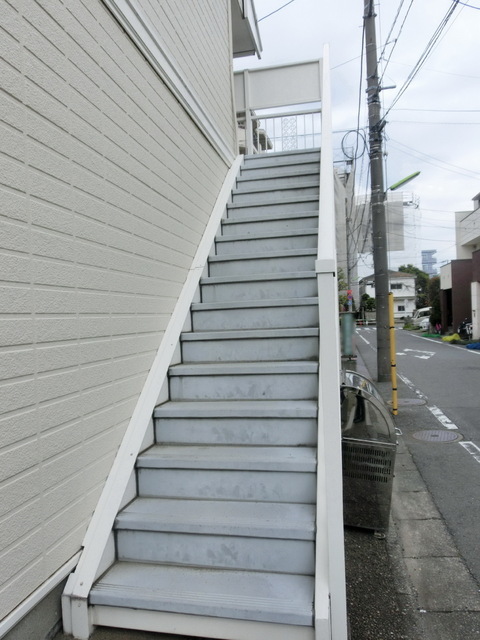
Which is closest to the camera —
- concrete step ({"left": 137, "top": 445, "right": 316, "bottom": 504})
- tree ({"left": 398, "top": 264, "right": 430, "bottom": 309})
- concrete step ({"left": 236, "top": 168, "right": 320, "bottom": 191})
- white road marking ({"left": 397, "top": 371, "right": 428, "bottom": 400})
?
concrete step ({"left": 137, "top": 445, "right": 316, "bottom": 504})

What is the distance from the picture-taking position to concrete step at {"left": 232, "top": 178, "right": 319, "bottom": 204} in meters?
4.85

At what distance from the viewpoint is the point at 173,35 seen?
3.64 meters

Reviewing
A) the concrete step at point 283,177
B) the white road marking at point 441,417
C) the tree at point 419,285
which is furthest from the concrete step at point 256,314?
the tree at point 419,285

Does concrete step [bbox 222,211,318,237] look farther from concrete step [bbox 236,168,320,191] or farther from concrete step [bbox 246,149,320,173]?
concrete step [bbox 246,149,320,173]

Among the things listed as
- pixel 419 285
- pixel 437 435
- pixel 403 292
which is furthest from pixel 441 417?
pixel 419 285

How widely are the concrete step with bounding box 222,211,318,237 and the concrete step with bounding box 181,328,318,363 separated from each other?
53.7 inches

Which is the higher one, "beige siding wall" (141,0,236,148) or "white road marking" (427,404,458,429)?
"beige siding wall" (141,0,236,148)

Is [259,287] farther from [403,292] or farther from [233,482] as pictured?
[403,292]

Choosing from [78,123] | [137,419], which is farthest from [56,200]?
[137,419]

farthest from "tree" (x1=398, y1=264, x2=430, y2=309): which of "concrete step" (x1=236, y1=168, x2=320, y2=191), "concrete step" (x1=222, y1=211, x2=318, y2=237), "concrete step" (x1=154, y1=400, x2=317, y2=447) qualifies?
"concrete step" (x1=154, y1=400, x2=317, y2=447)

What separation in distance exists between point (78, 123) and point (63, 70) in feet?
0.74

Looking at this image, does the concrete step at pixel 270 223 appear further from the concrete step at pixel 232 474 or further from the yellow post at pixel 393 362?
the yellow post at pixel 393 362

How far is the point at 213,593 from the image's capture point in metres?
1.99

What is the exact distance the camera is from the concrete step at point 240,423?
8.76 ft
